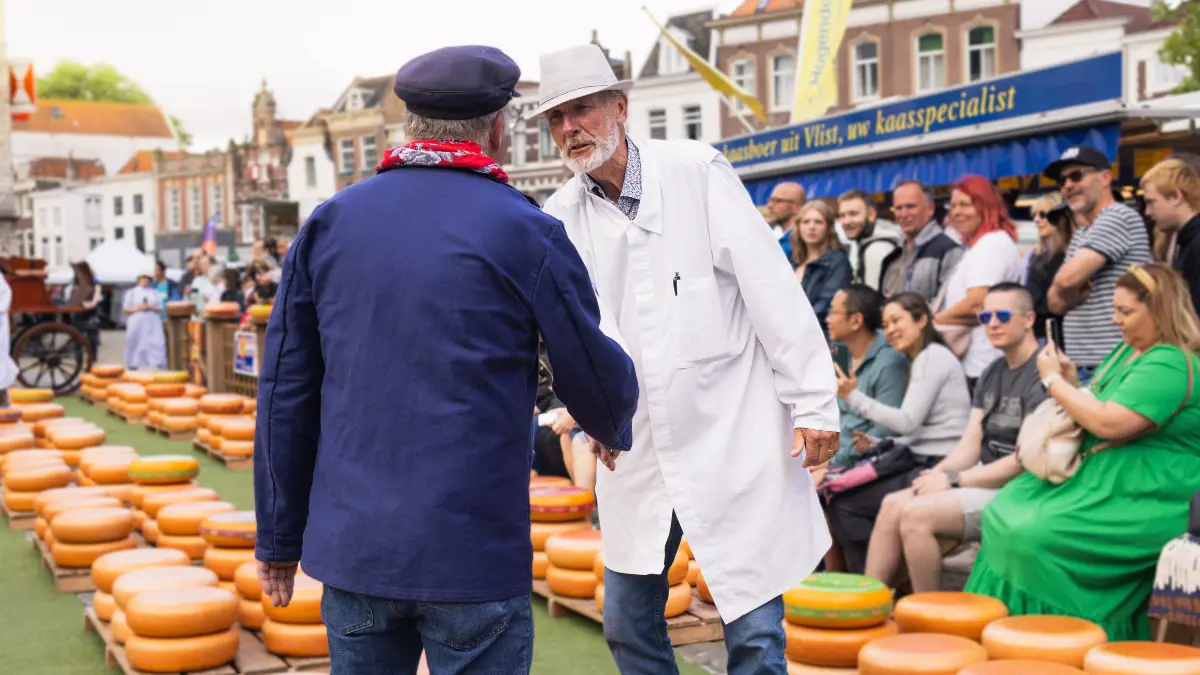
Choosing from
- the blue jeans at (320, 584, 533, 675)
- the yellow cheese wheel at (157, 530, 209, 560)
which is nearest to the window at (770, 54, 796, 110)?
the yellow cheese wheel at (157, 530, 209, 560)

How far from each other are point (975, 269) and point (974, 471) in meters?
1.35

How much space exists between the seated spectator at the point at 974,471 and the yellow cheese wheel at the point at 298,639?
6.89 feet

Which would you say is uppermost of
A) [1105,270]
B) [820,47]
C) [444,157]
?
[820,47]

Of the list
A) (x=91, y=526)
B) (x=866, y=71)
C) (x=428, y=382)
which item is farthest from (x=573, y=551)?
(x=866, y=71)

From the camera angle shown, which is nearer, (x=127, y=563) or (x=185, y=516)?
(x=127, y=563)

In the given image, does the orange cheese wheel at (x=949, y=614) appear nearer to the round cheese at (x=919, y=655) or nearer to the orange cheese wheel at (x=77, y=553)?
the round cheese at (x=919, y=655)

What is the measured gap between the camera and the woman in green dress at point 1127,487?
13.8 feet

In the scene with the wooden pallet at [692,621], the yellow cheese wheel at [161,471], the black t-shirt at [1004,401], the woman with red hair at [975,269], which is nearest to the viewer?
the wooden pallet at [692,621]

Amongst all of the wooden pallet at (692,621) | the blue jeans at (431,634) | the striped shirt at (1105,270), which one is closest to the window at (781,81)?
the striped shirt at (1105,270)

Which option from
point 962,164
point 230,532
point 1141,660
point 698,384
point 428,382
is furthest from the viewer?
point 962,164

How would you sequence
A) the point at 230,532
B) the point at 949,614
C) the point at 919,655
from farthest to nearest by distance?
the point at 230,532 → the point at 949,614 → the point at 919,655

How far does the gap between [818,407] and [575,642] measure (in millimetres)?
2287

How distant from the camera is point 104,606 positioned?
4797 mm

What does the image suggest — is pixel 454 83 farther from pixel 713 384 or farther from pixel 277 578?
pixel 713 384
